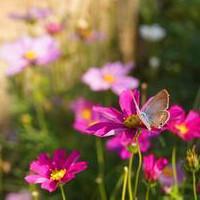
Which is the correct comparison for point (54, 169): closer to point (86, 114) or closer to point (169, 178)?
point (169, 178)

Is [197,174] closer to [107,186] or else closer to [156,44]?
[107,186]

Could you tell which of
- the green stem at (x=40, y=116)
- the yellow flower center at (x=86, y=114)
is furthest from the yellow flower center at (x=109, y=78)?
the green stem at (x=40, y=116)

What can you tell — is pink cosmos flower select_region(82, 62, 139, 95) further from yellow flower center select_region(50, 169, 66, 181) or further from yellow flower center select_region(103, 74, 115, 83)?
yellow flower center select_region(50, 169, 66, 181)

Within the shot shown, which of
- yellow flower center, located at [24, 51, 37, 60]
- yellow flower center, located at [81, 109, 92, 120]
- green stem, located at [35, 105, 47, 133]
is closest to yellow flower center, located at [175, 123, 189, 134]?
yellow flower center, located at [81, 109, 92, 120]

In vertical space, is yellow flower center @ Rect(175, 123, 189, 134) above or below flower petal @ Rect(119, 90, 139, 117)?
below

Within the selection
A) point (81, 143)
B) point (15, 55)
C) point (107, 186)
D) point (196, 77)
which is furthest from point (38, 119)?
point (196, 77)

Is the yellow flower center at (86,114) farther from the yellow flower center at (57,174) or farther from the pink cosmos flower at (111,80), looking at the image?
the yellow flower center at (57,174)
